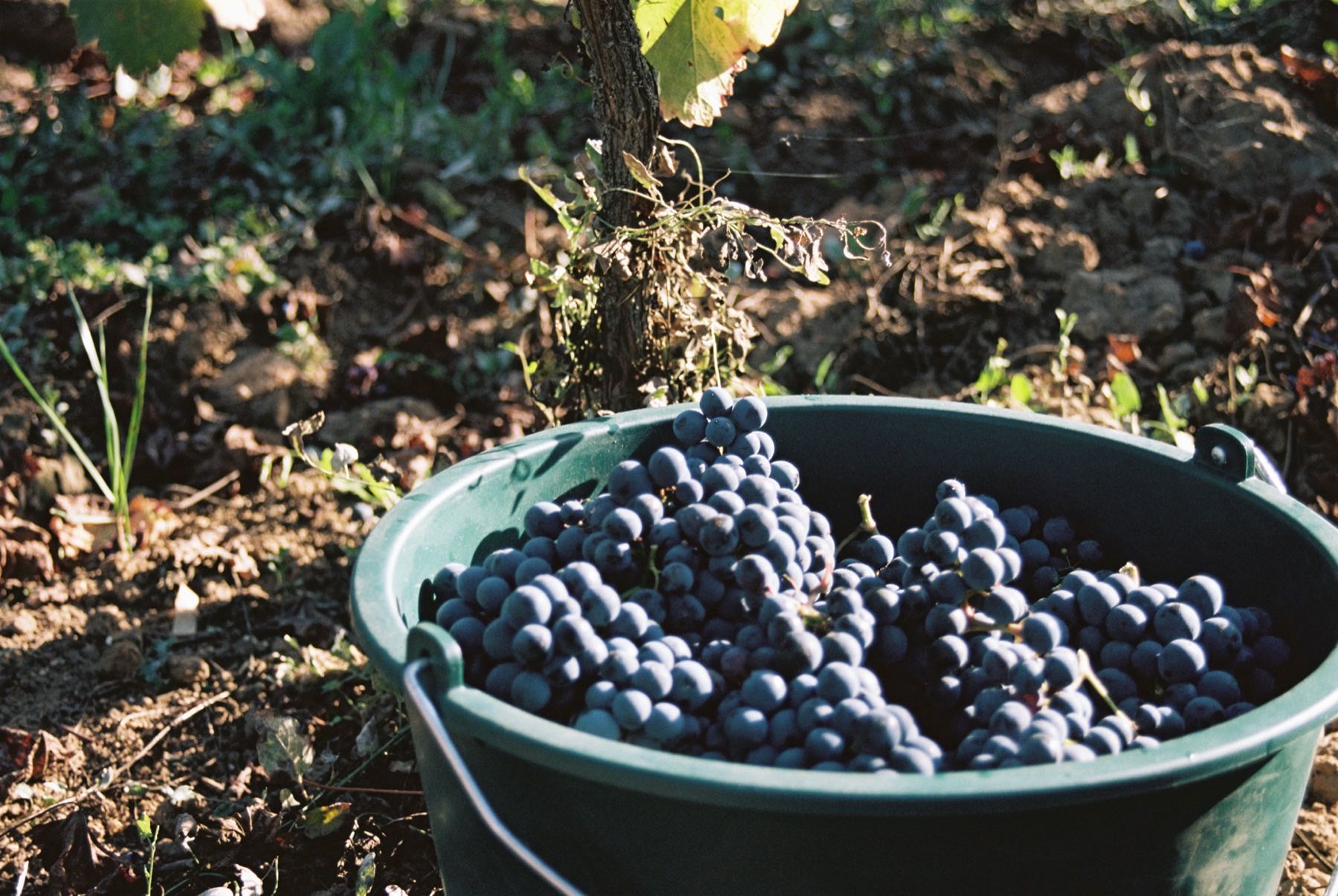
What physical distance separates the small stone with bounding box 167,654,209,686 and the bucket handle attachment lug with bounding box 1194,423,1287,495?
5.98 feet

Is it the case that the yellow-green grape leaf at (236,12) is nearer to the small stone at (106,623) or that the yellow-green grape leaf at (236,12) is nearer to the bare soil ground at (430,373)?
the bare soil ground at (430,373)

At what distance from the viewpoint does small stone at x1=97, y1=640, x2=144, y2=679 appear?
2426 millimetres

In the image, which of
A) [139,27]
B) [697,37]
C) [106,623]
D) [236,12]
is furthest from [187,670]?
[697,37]

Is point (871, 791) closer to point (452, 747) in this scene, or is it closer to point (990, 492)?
point (452, 747)

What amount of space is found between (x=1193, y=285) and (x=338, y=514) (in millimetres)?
2312

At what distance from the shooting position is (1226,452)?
160 centimetres

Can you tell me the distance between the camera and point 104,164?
402 centimetres

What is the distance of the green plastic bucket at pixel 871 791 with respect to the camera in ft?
3.54

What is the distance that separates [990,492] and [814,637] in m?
0.58

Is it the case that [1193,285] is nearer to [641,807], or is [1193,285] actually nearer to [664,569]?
[664,569]

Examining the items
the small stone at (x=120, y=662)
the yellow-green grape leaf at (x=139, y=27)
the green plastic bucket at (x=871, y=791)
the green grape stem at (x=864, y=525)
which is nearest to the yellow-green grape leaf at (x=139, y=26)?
the yellow-green grape leaf at (x=139, y=27)

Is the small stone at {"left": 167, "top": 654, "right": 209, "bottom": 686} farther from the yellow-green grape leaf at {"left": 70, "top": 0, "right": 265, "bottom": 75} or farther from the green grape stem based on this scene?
the green grape stem

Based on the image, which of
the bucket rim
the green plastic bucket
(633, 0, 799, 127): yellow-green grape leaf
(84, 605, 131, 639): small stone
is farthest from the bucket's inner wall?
(84, 605, 131, 639): small stone

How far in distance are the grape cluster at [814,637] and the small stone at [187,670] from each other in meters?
1.09
